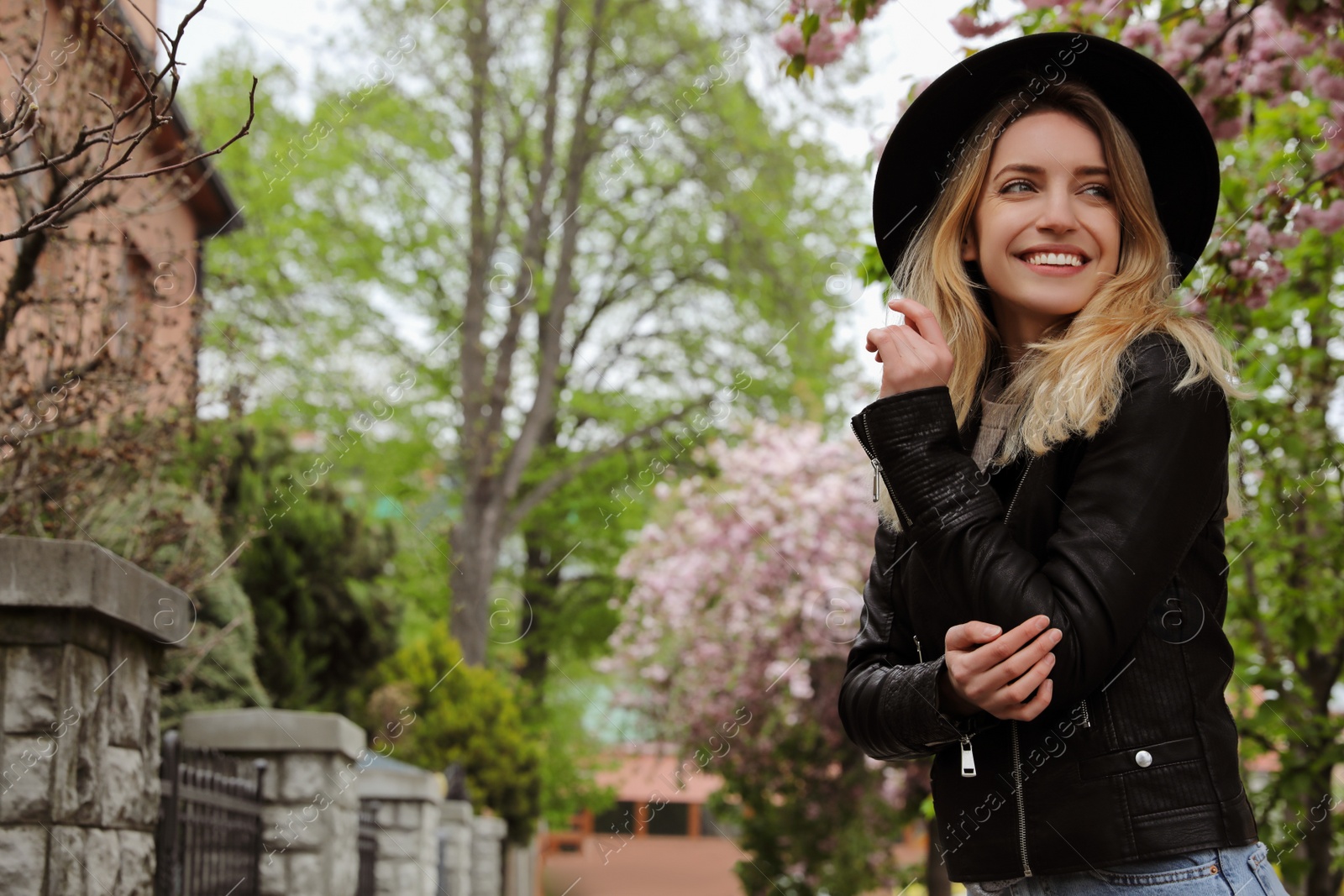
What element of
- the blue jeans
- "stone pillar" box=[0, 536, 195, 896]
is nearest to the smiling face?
the blue jeans

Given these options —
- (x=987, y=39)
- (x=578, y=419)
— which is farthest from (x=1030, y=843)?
(x=578, y=419)

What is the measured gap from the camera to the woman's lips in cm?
188

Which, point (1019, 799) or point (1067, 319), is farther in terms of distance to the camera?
point (1067, 319)

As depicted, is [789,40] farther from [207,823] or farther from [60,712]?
[207,823]

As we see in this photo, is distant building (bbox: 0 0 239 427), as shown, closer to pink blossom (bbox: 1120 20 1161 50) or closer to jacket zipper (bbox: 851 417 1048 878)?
jacket zipper (bbox: 851 417 1048 878)

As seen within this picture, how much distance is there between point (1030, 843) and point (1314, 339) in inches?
247

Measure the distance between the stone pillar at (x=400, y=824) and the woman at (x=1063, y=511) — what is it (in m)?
7.28

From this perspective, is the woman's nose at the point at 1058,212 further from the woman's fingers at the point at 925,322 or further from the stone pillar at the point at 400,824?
the stone pillar at the point at 400,824

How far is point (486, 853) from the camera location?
561 inches

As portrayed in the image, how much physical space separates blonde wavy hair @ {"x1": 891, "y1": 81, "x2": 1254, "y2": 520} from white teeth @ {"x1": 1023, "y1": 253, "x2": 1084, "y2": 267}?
0.18 feet

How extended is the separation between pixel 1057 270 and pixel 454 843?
1065 centimetres

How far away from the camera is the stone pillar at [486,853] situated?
13.8 m

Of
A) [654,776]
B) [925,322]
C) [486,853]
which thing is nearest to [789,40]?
[925,322]

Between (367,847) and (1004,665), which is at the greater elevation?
(1004,665)
